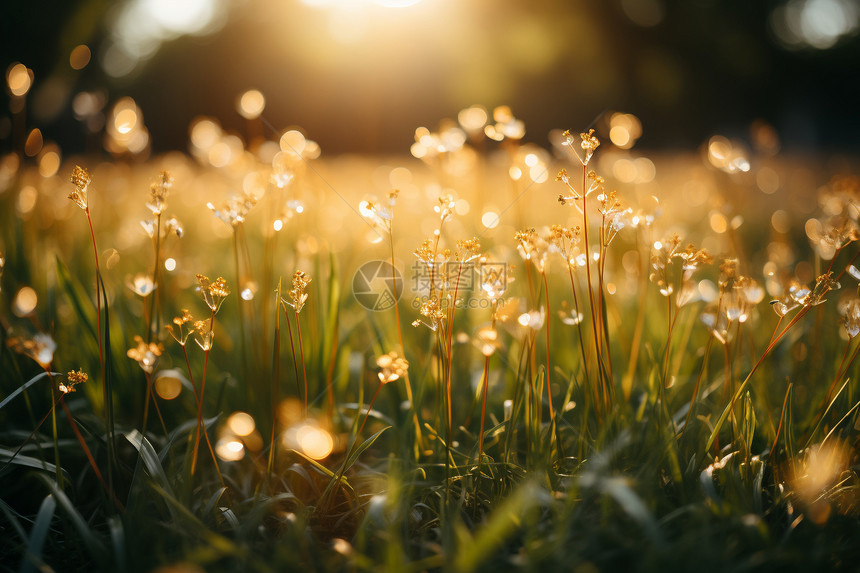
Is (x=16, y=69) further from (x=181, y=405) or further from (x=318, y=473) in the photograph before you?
(x=318, y=473)

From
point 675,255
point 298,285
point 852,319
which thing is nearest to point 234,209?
point 298,285

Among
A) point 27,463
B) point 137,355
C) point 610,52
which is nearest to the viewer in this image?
point 137,355

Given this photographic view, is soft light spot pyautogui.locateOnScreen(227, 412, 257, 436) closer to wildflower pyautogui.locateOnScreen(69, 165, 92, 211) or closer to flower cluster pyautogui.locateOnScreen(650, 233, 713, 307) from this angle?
wildflower pyautogui.locateOnScreen(69, 165, 92, 211)

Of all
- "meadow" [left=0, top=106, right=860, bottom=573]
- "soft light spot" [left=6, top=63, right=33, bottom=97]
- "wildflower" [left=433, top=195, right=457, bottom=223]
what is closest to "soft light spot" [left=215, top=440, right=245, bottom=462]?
"meadow" [left=0, top=106, right=860, bottom=573]

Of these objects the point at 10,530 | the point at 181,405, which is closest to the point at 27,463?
the point at 10,530

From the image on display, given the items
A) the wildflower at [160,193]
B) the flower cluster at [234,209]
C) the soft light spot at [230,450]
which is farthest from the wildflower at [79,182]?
the soft light spot at [230,450]

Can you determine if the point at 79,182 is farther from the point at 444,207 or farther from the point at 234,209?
the point at 444,207
